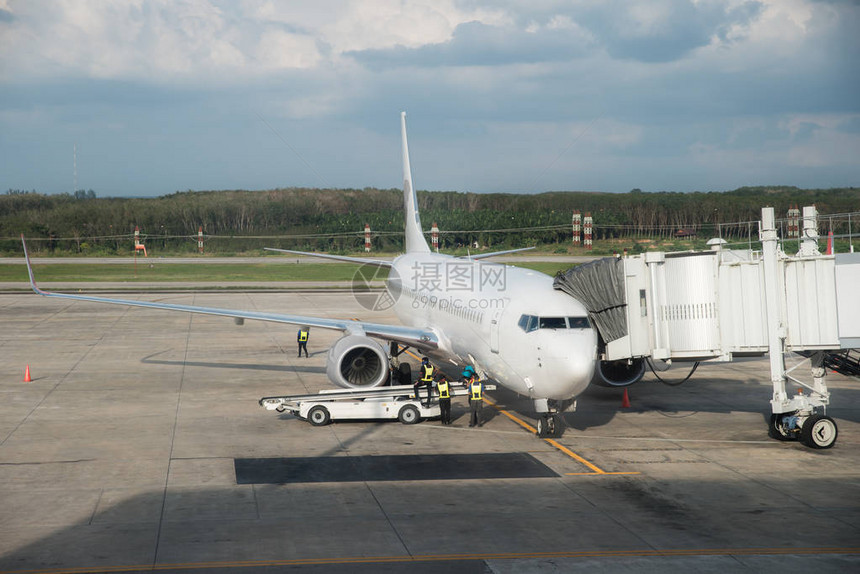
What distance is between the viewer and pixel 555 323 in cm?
2095

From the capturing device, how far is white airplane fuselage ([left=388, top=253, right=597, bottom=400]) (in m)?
20.4

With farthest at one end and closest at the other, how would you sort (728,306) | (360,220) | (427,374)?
(360,220)
(427,374)
(728,306)

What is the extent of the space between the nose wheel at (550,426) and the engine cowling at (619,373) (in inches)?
111

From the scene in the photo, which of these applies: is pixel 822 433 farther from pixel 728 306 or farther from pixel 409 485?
pixel 409 485

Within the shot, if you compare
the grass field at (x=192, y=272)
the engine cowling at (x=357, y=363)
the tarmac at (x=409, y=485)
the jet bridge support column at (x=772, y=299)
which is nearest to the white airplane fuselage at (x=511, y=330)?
the tarmac at (x=409, y=485)

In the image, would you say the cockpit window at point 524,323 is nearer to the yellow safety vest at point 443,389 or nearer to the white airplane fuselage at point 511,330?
the white airplane fuselage at point 511,330

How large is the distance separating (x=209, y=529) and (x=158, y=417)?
35.8 ft

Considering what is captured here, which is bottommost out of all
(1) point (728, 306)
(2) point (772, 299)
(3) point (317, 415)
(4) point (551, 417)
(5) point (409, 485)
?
(5) point (409, 485)

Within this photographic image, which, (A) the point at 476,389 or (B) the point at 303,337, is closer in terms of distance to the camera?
(A) the point at 476,389

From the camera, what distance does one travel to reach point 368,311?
58.1 m

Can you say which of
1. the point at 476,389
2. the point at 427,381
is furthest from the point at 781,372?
the point at 427,381

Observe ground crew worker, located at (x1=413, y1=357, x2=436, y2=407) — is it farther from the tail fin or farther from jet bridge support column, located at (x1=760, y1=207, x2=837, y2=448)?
the tail fin

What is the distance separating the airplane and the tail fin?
4.13m

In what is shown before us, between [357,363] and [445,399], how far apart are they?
4307 millimetres
